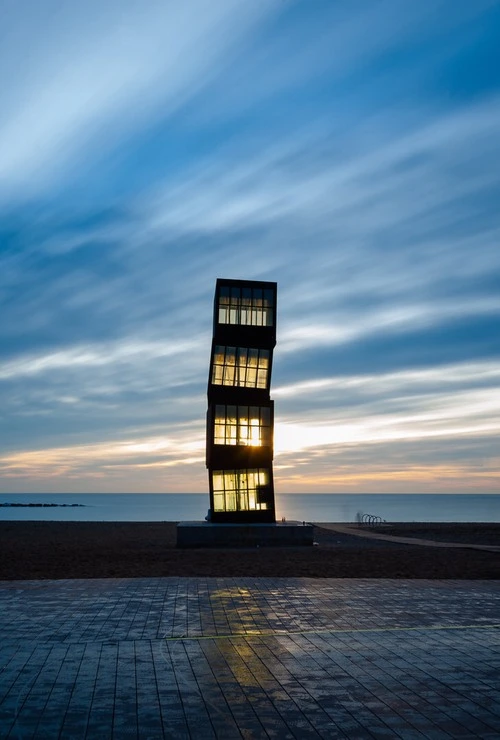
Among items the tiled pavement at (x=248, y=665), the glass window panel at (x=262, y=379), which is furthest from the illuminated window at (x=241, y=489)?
the tiled pavement at (x=248, y=665)

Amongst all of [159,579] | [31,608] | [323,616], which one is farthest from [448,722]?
[159,579]

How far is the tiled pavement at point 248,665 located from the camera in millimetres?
7230

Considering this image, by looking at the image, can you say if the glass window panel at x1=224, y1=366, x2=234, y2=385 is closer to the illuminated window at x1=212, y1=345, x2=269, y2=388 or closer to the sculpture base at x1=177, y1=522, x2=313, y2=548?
the illuminated window at x1=212, y1=345, x2=269, y2=388

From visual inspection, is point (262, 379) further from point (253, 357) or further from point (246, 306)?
point (246, 306)

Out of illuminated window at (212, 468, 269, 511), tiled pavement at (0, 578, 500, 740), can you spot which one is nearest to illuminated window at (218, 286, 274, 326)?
illuminated window at (212, 468, 269, 511)

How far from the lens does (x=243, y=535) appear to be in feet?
113

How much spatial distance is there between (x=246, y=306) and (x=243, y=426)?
611 cm

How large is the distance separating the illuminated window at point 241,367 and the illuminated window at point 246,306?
1.45 metres

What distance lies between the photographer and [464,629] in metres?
12.1

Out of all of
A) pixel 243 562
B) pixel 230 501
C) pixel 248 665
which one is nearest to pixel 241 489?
pixel 230 501

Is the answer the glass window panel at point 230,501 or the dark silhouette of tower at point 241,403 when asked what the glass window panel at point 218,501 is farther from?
the glass window panel at point 230,501

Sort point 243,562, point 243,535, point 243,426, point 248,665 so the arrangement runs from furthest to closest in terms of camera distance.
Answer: point 243,426 → point 243,535 → point 243,562 → point 248,665

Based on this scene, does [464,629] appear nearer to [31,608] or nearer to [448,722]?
[448,722]

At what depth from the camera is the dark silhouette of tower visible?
3606 cm
